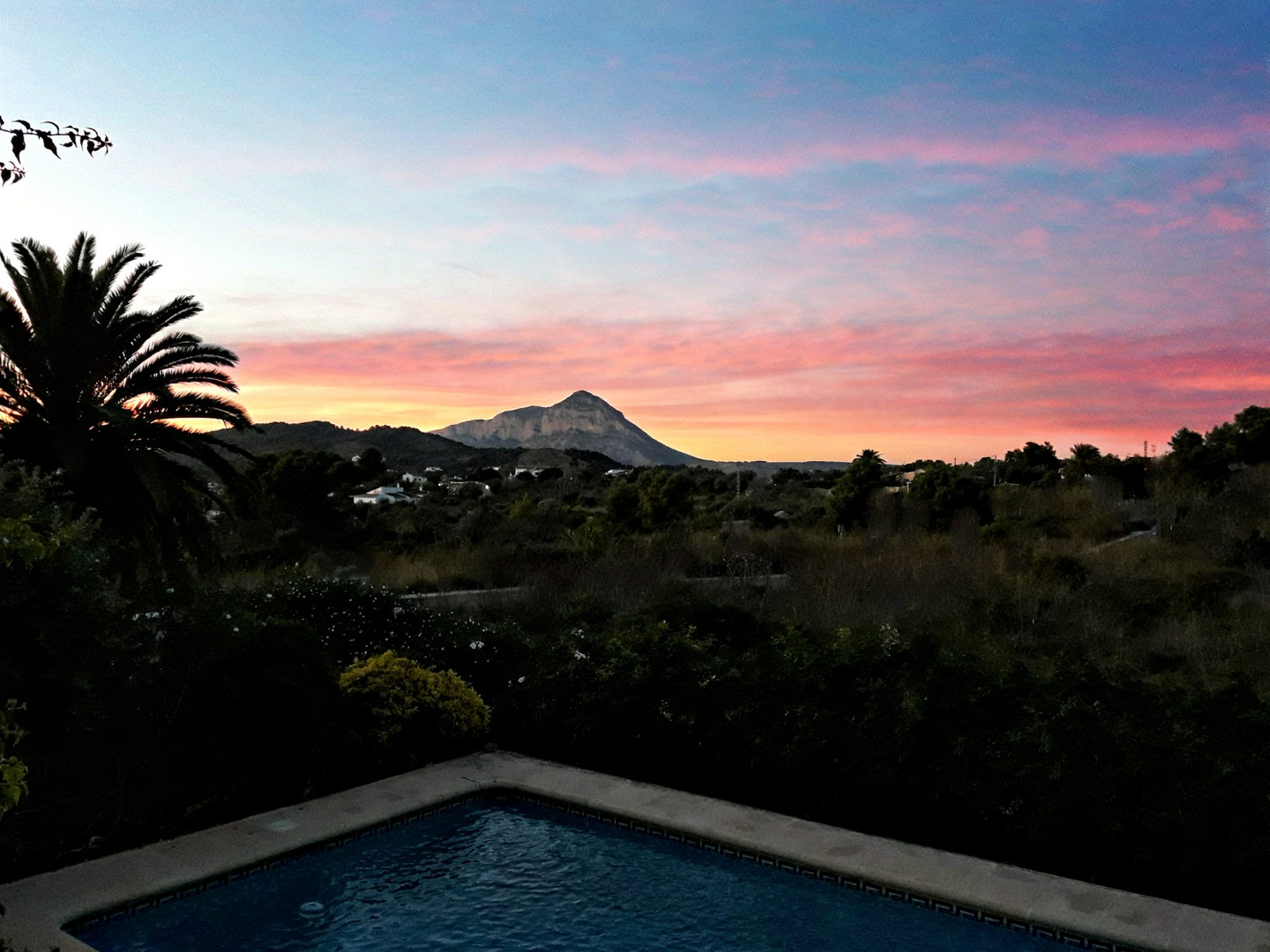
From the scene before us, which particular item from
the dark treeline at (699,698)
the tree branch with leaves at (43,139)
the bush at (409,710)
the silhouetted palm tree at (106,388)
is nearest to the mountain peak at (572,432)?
the dark treeline at (699,698)

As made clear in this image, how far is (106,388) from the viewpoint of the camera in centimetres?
1170

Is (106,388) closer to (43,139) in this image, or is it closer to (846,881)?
(846,881)

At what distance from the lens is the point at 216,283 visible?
42.1 feet

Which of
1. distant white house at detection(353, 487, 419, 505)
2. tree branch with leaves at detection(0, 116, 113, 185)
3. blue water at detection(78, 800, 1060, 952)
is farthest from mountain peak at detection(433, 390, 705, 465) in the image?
tree branch with leaves at detection(0, 116, 113, 185)

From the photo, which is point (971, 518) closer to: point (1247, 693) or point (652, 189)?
point (652, 189)

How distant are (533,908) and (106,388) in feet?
29.3

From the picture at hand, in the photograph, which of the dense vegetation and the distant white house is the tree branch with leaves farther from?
the distant white house

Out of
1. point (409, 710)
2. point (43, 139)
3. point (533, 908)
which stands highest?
point (43, 139)

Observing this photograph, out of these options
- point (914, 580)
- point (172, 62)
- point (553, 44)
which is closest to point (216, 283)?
point (172, 62)

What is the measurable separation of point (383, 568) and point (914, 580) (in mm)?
12295

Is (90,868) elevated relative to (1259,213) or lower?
lower

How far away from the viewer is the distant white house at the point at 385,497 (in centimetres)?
4122

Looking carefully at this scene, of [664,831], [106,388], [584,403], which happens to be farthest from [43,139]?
[584,403]

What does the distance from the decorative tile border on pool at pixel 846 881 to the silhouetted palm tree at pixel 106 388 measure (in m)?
6.41
